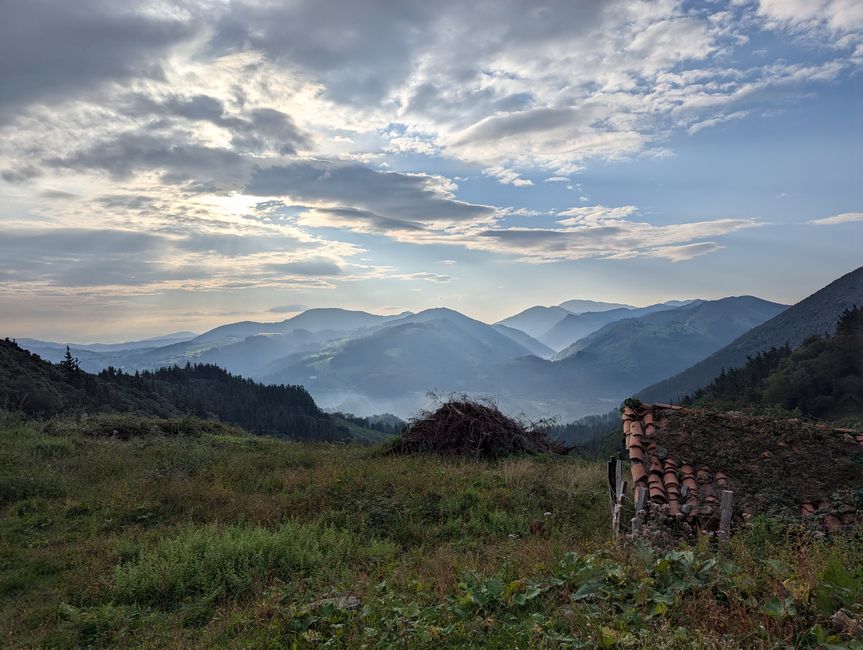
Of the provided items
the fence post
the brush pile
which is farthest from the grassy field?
the brush pile

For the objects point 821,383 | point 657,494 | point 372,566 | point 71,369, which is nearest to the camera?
point 372,566

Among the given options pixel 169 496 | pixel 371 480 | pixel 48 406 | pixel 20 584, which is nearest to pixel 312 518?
pixel 371 480

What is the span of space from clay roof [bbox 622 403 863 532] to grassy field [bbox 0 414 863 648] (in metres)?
1.09

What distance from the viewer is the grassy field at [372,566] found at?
490 cm

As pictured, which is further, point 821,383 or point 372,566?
point 821,383

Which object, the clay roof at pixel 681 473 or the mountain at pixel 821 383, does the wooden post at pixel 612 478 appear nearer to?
the clay roof at pixel 681 473

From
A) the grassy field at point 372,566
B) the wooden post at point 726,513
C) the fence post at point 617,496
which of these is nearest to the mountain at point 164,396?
the grassy field at point 372,566

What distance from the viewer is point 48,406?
37844 millimetres

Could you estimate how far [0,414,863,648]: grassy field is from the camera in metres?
4.90

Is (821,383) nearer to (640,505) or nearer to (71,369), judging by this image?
(640,505)

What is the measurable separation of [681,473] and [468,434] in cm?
990

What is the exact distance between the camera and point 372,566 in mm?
8164

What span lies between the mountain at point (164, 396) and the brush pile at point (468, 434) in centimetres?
2569

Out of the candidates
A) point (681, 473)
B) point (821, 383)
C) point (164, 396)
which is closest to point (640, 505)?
point (681, 473)
